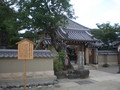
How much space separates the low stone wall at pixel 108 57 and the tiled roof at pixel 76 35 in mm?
3117

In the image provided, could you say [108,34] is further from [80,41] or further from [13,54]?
[13,54]

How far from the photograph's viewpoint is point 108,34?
2055cm

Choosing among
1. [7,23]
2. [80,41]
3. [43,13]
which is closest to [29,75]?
[43,13]

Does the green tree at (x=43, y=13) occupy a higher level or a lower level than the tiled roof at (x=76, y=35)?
higher

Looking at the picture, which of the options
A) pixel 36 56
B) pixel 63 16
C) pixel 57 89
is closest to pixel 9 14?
pixel 63 16

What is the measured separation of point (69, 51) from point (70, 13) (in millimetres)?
9287

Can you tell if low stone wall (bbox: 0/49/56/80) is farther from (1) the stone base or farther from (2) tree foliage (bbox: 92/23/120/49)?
(2) tree foliage (bbox: 92/23/120/49)

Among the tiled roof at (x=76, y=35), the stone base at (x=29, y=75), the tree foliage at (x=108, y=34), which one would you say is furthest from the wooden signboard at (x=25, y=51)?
the tree foliage at (x=108, y=34)

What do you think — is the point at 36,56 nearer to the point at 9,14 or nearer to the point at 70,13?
the point at 70,13

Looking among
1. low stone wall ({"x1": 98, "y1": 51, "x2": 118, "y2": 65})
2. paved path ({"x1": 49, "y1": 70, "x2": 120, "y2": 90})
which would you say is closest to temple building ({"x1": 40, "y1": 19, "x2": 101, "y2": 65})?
low stone wall ({"x1": 98, "y1": 51, "x2": 118, "y2": 65})

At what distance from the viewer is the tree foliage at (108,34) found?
20484mm

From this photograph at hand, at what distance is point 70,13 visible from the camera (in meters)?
10.6

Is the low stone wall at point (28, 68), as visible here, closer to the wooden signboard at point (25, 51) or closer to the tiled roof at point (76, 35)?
the wooden signboard at point (25, 51)

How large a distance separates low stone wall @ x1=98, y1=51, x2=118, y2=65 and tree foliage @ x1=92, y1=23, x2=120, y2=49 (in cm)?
242
